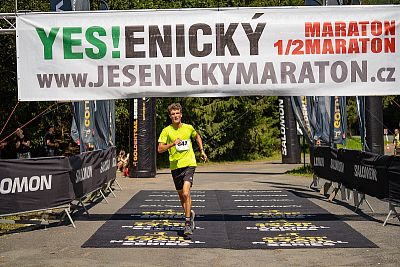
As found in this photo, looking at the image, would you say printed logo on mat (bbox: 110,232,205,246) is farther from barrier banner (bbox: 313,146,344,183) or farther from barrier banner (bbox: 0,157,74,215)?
barrier banner (bbox: 313,146,344,183)

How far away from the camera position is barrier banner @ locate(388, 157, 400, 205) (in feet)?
37.9

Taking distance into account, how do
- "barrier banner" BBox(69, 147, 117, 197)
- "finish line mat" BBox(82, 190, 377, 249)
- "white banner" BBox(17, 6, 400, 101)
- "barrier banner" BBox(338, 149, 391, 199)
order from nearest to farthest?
1. "finish line mat" BBox(82, 190, 377, 249)
2. "white banner" BBox(17, 6, 400, 101)
3. "barrier banner" BBox(338, 149, 391, 199)
4. "barrier banner" BBox(69, 147, 117, 197)

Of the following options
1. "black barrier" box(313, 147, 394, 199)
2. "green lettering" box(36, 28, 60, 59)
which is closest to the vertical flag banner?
"black barrier" box(313, 147, 394, 199)

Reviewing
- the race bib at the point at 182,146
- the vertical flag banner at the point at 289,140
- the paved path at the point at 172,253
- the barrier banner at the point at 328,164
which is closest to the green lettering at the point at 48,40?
the race bib at the point at 182,146

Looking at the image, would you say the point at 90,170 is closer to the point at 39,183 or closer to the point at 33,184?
the point at 39,183

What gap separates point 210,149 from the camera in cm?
3953

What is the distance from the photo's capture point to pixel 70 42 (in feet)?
39.2

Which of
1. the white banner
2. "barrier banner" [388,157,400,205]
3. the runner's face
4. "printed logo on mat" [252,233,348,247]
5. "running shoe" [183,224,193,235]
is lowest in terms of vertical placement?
"printed logo on mat" [252,233,348,247]

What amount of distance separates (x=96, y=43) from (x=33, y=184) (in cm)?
273

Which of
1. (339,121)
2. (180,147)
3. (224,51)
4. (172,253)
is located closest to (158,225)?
(180,147)

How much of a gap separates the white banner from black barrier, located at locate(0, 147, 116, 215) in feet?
4.34

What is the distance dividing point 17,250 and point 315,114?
1227cm

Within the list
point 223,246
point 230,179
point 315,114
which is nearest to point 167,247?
point 223,246

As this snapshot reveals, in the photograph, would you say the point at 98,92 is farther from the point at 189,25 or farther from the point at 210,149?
the point at 210,149
